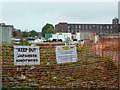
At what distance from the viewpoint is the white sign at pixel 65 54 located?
17.4ft

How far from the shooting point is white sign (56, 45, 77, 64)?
530 cm

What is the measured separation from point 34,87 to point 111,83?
7.69ft

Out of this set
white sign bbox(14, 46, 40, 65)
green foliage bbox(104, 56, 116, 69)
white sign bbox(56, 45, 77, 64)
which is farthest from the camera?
green foliage bbox(104, 56, 116, 69)

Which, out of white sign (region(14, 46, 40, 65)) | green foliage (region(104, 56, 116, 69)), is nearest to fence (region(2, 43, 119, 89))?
green foliage (region(104, 56, 116, 69))

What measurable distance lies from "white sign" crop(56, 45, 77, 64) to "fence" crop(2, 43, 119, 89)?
13.7 inches

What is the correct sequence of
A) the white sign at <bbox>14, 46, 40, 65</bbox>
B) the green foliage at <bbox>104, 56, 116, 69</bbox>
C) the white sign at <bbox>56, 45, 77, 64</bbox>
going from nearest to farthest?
the white sign at <bbox>14, 46, 40, 65</bbox>, the white sign at <bbox>56, 45, 77, 64</bbox>, the green foliage at <bbox>104, 56, 116, 69</bbox>

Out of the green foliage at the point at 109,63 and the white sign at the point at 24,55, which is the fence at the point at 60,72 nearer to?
the green foliage at the point at 109,63

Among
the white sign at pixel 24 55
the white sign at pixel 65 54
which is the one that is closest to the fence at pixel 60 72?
the white sign at pixel 65 54

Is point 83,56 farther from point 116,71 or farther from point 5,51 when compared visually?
point 5,51

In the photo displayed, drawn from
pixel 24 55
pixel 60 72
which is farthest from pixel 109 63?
pixel 24 55

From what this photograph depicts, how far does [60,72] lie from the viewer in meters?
5.91

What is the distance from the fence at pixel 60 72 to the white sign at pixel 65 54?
347 mm

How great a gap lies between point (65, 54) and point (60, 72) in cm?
88

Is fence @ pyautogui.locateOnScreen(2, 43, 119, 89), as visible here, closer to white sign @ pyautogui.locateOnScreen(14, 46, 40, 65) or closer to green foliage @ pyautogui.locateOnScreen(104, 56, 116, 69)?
green foliage @ pyautogui.locateOnScreen(104, 56, 116, 69)
